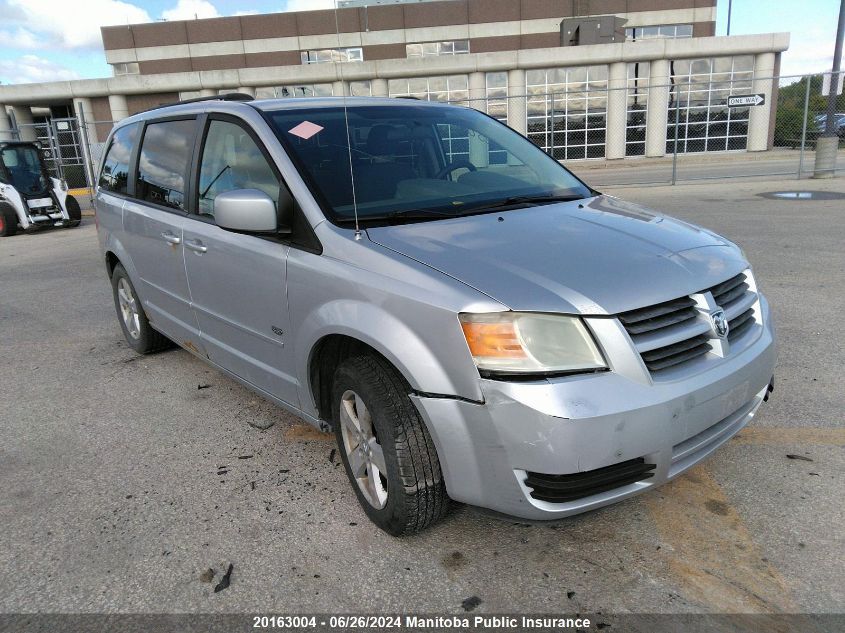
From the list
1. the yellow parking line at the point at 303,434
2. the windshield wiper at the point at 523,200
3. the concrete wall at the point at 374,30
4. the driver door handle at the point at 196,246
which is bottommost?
the yellow parking line at the point at 303,434

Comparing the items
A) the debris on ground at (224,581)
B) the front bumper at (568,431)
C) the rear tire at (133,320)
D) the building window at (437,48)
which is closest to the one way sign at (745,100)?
the rear tire at (133,320)

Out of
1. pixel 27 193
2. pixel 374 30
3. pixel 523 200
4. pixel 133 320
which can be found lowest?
pixel 133 320

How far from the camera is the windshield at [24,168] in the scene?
13.5 metres

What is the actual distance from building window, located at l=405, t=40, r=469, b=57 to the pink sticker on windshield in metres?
39.5

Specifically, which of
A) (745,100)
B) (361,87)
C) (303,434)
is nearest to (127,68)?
(361,87)

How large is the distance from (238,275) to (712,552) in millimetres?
2451

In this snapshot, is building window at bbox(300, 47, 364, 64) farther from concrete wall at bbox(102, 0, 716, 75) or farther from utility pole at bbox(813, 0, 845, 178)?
utility pole at bbox(813, 0, 845, 178)

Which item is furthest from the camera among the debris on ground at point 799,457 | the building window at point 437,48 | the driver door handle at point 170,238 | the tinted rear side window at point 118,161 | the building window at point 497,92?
the building window at point 437,48

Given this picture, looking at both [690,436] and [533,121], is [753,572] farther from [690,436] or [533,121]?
[533,121]

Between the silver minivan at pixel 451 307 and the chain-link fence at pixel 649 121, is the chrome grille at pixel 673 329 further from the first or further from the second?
the chain-link fence at pixel 649 121

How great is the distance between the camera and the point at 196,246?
11.7 feet

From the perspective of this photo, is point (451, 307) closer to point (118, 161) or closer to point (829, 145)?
point (118, 161)

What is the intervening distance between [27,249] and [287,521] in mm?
11442

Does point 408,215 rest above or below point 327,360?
above
